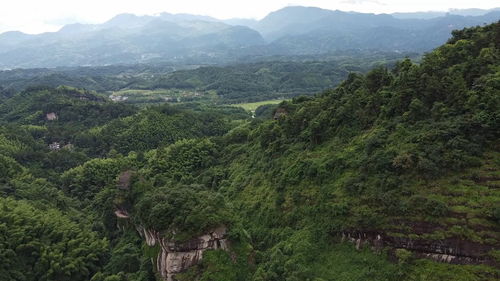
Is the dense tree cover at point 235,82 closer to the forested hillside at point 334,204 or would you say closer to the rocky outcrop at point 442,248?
the forested hillside at point 334,204

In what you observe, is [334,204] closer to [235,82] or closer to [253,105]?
[253,105]

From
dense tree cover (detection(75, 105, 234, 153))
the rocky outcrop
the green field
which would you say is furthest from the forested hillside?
the green field

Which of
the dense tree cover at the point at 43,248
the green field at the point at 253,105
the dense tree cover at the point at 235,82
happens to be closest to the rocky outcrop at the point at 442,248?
the dense tree cover at the point at 43,248

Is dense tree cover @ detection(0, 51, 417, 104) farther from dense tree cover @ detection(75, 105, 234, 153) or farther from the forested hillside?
the forested hillside

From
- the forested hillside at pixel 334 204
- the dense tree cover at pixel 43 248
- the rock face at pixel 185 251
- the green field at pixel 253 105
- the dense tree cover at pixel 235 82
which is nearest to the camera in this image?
the forested hillside at pixel 334 204

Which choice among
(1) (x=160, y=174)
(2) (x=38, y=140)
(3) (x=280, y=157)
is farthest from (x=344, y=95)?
(2) (x=38, y=140)

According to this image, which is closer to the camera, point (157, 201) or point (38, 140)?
point (157, 201)

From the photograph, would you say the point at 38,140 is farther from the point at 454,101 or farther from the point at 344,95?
the point at 454,101

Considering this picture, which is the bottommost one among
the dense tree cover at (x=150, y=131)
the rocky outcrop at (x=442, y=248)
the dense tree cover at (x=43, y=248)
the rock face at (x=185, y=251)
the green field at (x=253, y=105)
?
the green field at (x=253, y=105)
